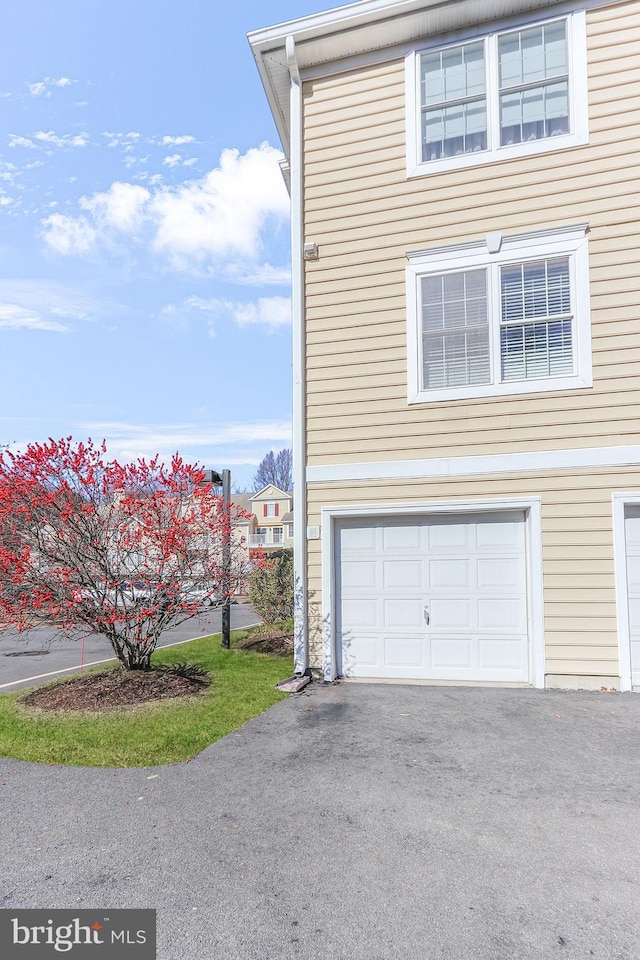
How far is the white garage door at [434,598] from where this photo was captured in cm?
725

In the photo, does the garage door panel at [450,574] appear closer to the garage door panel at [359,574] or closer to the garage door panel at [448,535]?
the garage door panel at [448,535]

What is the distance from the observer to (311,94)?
8.60 metres

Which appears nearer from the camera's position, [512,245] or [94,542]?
[94,542]

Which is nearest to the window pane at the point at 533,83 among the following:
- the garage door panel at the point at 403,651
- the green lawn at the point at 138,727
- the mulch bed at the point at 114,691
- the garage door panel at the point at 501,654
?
the garage door panel at the point at 501,654

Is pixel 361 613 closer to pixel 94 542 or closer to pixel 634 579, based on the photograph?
pixel 634 579

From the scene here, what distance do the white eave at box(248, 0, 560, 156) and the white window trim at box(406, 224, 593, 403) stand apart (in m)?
3.30

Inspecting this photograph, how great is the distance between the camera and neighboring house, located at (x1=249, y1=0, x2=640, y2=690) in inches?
278

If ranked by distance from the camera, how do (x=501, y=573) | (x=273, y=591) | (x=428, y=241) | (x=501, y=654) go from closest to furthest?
1. (x=501, y=654)
2. (x=501, y=573)
3. (x=428, y=241)
4. (x=273, y=591)

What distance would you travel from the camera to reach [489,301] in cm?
764

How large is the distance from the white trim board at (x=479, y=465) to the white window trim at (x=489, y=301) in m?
0.87

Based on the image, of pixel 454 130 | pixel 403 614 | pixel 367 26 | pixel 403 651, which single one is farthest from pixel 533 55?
pixel 403 651

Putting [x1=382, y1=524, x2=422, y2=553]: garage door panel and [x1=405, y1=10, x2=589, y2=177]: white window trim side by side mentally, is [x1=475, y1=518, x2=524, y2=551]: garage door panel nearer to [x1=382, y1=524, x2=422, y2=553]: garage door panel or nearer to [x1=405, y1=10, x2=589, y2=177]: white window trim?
[x1=382, y1=524, x2=422, y2=553]: garage door panel

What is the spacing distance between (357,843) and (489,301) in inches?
266

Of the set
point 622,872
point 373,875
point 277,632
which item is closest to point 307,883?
point 373,875
